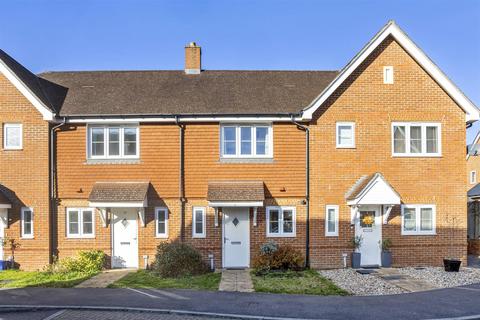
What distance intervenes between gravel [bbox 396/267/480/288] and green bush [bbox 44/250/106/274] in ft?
35.8

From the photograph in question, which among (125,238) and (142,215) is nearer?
(142,215)

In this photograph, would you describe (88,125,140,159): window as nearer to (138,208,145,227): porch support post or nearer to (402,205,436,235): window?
(138,208,145,227): porch support post

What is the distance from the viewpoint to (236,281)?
15.1 meters

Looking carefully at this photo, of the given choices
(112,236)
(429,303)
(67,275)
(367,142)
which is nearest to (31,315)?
(67,275)

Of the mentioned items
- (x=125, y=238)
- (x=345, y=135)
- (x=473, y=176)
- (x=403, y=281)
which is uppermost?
(x=345, y=135)

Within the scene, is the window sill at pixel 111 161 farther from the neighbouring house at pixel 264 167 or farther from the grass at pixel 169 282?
the grass at pixel 169 282

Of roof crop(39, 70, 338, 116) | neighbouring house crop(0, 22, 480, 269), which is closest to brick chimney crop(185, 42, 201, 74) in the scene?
roof crop(39, 70, 338, 116)

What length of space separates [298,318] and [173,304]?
3.26 metres

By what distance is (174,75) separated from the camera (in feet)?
69.6

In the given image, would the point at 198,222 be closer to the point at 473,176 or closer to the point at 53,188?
the point at 53,188

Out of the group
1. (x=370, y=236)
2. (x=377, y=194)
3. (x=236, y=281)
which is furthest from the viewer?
(x=370, y=236)

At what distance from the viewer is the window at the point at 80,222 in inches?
705

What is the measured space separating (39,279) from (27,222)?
117 inches

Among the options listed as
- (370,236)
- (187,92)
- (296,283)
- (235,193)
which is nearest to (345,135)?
(370,236)
